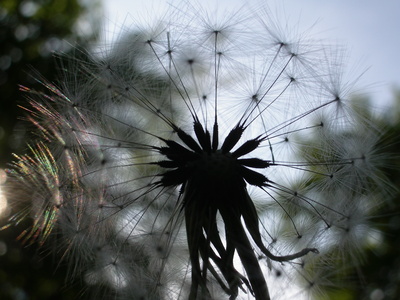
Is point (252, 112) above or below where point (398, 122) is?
below

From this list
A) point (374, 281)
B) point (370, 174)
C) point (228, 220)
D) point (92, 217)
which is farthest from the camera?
point (374, 281)

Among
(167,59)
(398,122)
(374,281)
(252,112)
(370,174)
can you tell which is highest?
(398,122)

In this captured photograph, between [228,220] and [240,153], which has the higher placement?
[240,153]

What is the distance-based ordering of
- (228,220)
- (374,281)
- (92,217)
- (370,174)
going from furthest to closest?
(374,281), (92,217), (370,174), (228,220)

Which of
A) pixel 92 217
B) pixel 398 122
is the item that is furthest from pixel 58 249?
pixel 398 122

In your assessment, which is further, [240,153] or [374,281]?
[374,281]

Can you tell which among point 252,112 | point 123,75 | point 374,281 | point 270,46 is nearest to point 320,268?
point 252,112

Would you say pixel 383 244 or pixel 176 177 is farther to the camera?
pixel 383 244

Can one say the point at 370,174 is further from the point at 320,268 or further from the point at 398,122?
the point at 398,122

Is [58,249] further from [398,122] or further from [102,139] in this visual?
[398,122]
